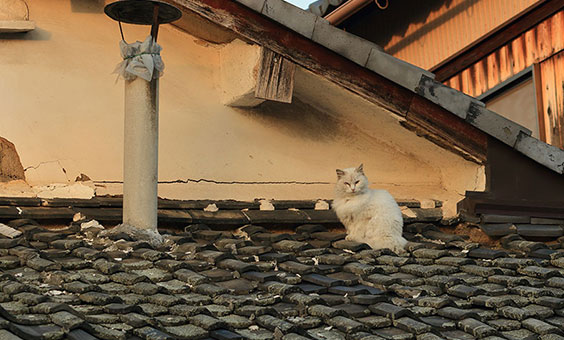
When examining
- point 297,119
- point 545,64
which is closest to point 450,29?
point 545,64

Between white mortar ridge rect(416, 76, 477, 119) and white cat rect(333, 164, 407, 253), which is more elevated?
white mortar ridge rect(416, 76, 477, 119)

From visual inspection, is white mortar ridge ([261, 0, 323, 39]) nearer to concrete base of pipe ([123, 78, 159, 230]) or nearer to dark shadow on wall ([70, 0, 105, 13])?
concrete base of pipe ([123, 78, 159, 230])

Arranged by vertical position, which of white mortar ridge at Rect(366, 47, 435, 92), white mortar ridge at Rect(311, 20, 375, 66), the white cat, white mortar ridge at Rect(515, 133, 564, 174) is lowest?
the white cat

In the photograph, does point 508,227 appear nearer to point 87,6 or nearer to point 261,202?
point 261,202

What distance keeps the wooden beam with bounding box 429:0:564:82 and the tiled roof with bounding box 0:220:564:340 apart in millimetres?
4139

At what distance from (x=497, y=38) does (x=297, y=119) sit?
379cm

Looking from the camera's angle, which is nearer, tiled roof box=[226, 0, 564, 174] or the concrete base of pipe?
the concrete base of pipe

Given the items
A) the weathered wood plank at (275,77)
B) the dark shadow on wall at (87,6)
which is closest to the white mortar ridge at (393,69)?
the weathered wood plank at (275,77)

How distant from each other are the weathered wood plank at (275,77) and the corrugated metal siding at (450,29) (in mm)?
4269

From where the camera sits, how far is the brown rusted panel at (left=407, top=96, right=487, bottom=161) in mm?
7969

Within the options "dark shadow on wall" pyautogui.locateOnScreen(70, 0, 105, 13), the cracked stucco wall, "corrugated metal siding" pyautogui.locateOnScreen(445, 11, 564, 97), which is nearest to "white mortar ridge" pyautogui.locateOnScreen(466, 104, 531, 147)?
"corrugated metal siding" pyautogui.locateOnScreen(445, 11, 564, 97)

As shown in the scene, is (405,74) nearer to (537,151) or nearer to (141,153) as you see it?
(537,151)

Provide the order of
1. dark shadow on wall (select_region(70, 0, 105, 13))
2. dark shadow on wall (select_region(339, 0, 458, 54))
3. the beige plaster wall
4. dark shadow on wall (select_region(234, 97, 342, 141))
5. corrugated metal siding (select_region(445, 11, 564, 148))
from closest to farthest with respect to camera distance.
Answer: the beige plaster wall, dark shadow on wall (select_region(70, 0, 105, 13)), dark shadow on wall (select_region(234, 97, 342, 141)), corrugated metal siding (select_region(445, 11, 564, 148)), dark shadow on wall (select_region(339, 0, 458, 54))

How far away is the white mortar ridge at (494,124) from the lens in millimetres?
7875
